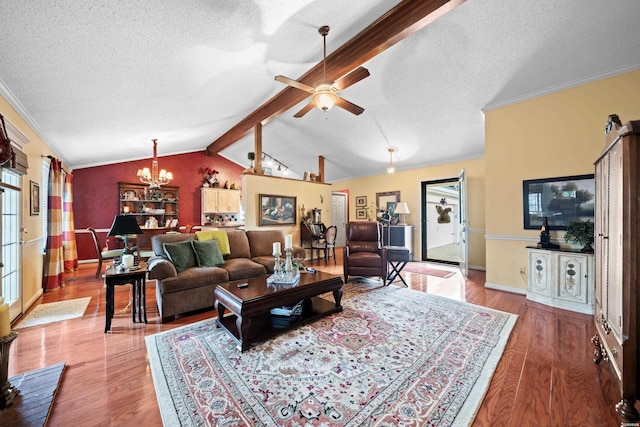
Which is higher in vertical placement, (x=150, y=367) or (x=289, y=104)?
(x=289, y=104)

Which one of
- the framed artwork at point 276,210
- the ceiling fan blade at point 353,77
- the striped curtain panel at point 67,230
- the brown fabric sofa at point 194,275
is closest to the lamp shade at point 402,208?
Result: the framed artwork at point 276,210

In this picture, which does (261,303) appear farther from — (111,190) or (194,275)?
(111,190)

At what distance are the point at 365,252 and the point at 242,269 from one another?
2132 mm

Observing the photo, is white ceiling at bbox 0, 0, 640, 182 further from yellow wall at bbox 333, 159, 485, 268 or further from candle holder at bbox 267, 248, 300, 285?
candle holder at bbox 267, 248, 300, 285

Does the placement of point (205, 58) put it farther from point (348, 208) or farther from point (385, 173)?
point (348, 208)

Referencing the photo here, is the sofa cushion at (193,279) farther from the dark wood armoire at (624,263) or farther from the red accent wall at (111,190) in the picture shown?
the red accent wall at (111,190)

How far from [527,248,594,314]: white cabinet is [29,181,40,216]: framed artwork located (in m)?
6.82

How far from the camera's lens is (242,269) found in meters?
3.43

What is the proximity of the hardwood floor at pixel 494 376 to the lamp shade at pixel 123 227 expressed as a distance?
1.00 meters

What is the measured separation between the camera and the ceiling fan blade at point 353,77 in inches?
112

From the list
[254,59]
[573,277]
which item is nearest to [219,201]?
[254,59]

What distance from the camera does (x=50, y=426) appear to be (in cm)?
138

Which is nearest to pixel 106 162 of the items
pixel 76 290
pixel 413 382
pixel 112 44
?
pixel 76 290

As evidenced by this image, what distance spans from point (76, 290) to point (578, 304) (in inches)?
279
